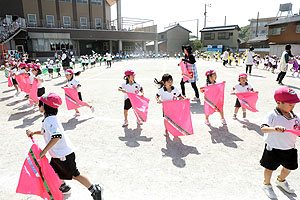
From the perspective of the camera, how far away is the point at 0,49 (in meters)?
26.0

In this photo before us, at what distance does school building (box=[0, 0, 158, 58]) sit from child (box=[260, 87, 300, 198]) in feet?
112

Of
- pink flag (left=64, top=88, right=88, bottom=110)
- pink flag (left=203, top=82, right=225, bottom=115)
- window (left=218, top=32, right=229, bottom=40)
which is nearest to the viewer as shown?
pink flag (left=203, top=82, right=225, bottom=115)

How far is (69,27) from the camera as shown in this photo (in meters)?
36.1

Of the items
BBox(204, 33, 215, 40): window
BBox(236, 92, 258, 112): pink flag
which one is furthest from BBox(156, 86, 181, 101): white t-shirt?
BBox(204, 33, 215, 40): window

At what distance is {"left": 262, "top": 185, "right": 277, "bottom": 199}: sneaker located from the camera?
2.83 meters

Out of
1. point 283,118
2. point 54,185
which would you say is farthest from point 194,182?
point 54,185

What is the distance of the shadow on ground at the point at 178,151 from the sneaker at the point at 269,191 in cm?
126

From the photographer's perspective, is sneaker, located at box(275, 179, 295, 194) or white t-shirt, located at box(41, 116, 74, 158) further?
sneaker, located at box(275, 179, 295, 194)

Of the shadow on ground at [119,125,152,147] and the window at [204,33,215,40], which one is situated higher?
the window at [204,33,215,40]

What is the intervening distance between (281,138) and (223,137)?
212 centimetres

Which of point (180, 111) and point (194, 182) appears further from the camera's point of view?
point (180, 111)

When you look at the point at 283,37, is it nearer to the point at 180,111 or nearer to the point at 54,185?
the point at 180,111

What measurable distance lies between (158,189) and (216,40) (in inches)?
2005

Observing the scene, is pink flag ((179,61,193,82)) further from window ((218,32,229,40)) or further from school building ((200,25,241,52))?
window ((218,32,229,40))
